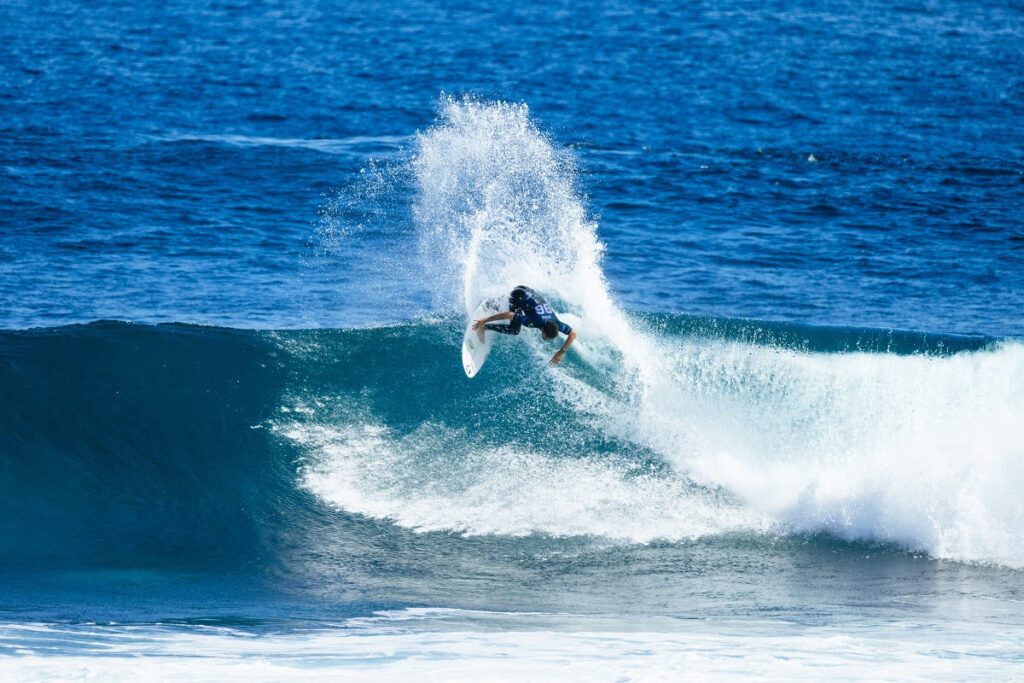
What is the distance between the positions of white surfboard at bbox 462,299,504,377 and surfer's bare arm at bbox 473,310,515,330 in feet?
0.27

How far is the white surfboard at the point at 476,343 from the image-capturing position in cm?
1474

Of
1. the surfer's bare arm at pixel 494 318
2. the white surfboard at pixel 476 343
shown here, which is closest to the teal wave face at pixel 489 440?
the white surfboard at pixel 476 343

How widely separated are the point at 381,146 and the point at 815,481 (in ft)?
57.4

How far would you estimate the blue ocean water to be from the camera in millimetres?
11289

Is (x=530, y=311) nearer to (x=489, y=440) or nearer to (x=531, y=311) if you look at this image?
Answer: (x=531, y=311)

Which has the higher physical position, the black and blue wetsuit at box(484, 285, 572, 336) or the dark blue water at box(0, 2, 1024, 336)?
the dark blue water at box(0, 2, 1024, 336)

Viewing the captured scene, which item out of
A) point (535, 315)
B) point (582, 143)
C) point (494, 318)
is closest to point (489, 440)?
point (494, 318)

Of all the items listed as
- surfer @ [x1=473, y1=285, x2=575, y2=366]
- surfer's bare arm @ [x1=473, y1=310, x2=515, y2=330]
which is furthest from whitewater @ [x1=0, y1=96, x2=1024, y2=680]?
surfer @ [x1=473, y1=285, x2=575, y2=366]

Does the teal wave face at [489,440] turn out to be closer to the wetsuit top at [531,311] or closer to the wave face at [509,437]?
the wave face at [509,437]

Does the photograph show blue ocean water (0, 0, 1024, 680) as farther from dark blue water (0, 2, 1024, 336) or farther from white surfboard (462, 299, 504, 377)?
white surfboard (462, 299, 504, 377)

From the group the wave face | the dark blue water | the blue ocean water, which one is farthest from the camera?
the dark blue water

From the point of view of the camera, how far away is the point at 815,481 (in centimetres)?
1399

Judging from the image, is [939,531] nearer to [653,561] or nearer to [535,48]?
[653,561]

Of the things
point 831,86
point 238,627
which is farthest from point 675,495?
point 831,86
